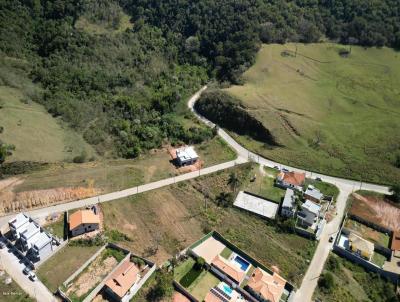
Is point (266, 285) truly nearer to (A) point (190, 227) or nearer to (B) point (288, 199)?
(A) point (190, 227)

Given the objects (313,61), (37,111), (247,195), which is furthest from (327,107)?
(37,111)

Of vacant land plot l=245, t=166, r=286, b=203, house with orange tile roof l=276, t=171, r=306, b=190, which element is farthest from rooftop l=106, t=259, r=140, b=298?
house with orange tile roof l=276, t=171, r=306, b=190

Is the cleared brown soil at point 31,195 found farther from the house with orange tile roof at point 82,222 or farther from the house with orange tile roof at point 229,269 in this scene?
the house with orange tile roof at point 229,269

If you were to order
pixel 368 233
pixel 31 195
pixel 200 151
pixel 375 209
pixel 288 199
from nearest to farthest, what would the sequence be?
pixel 31 195 → pixel 368 233 → pixel 288 199 → pixel 375 209 → pixel 200 151

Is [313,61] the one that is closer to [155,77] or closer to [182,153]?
[155,77]

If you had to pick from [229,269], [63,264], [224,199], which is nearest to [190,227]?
[224,199]

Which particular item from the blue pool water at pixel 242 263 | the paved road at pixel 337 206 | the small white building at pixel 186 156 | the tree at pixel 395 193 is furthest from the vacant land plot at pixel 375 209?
the small white building at pixel 186 156

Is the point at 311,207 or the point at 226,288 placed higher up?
the point at 311,207

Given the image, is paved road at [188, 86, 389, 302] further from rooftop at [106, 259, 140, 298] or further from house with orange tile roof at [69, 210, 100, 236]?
house with orange tile roof at [69, 210, 100, 236]
